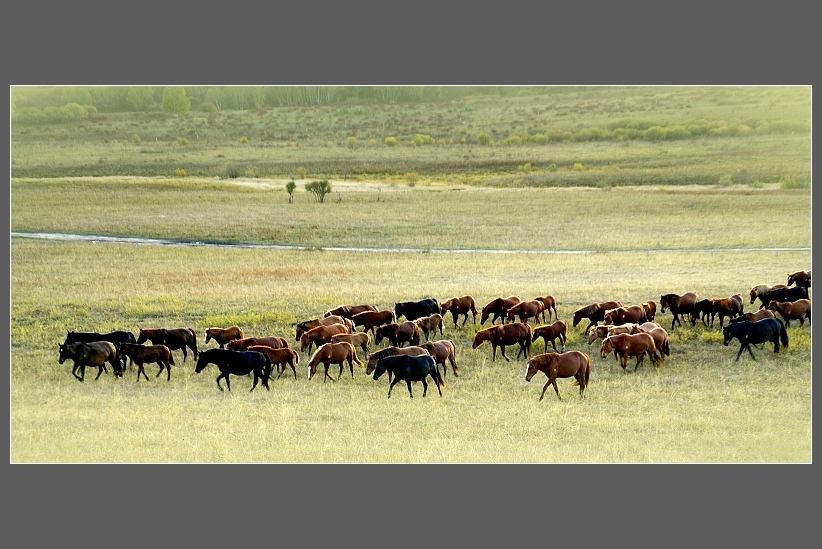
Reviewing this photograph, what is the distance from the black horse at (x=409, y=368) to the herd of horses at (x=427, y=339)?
0.07 feet

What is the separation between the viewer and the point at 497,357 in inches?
948

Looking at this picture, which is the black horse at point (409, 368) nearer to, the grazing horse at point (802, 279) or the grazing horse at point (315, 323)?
the grazing horse at point (315, 323)

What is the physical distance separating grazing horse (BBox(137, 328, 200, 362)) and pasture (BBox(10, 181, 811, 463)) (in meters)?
0.63

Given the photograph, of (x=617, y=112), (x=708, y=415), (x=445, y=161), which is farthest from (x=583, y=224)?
(x=708, y=415)

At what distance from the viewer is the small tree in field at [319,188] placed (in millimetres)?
54562

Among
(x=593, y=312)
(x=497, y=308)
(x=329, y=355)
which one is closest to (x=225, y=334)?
(x=329, y=355)

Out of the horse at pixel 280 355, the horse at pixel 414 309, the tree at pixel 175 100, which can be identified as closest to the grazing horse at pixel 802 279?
the horse at pixel 414 309

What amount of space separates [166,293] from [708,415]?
19.2 m

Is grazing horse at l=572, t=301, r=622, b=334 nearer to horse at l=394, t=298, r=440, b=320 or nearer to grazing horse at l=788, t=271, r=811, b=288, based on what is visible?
horse at l=394, t=298, r=440, b=320

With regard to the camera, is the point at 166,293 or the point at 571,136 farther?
the point at 571,136

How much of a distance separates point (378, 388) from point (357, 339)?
2959 mm

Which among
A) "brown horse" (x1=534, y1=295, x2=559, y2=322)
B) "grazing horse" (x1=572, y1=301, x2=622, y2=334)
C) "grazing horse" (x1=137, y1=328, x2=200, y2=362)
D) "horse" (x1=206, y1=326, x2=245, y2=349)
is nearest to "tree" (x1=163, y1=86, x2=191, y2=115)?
"horse" (x1=206, y1=326, x2=245, y2=349)

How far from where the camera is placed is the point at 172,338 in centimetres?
2417

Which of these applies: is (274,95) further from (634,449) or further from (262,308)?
(634,449)
